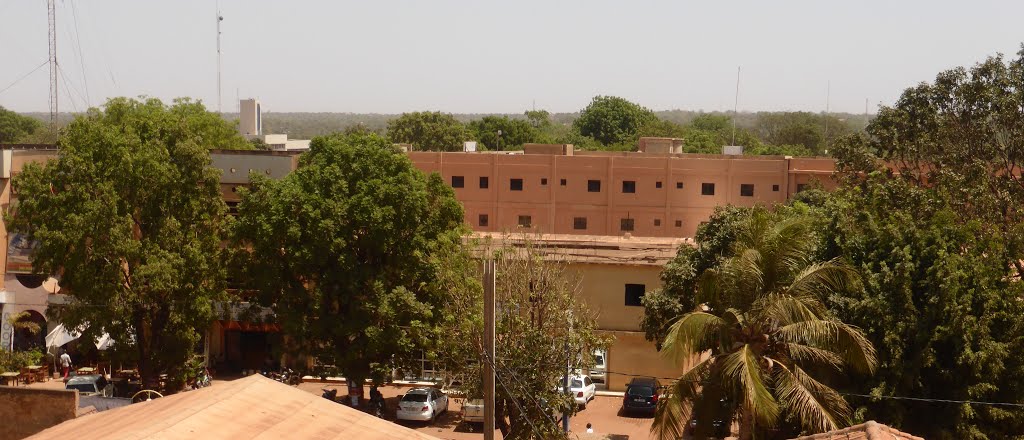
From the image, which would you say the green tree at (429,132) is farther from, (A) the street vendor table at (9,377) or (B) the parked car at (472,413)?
(B) the parked car at (472,413)

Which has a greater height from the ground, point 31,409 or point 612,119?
point 612,119

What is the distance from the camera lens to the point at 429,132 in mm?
110125

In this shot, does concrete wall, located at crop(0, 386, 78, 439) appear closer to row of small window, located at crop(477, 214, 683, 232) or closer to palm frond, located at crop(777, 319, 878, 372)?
palm frond, located at crop(777, 319, 878, 372)

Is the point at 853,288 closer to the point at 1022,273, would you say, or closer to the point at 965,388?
the point at 965,388

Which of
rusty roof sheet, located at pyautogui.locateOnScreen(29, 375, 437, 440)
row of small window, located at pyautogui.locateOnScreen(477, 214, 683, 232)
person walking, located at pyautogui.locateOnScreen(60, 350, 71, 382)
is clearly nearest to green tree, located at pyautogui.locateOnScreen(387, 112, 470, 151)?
row of small window, located at pyautogui.locateOnScreen(477, 214, 683, 232)

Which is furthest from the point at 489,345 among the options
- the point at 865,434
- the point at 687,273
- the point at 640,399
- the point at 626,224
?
the point at 626,224

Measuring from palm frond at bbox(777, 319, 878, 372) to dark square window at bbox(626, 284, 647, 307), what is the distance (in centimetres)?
1462

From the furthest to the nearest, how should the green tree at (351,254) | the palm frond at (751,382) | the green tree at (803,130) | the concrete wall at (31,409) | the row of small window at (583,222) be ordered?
the green tree at (803,130) < the row of small window at (583,222) < the green tree at (351,254) < the concrete wall at (31,409) < the palm frond at (751,382)

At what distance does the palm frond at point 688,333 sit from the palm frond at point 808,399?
4.68ft

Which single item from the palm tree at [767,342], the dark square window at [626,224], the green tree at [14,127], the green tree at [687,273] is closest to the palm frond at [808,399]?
the palm tree at [767,342]

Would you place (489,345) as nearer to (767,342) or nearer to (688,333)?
(688,333)

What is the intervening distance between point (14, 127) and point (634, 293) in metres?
118

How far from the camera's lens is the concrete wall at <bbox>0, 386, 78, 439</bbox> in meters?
22.5

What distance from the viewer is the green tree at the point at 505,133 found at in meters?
113
